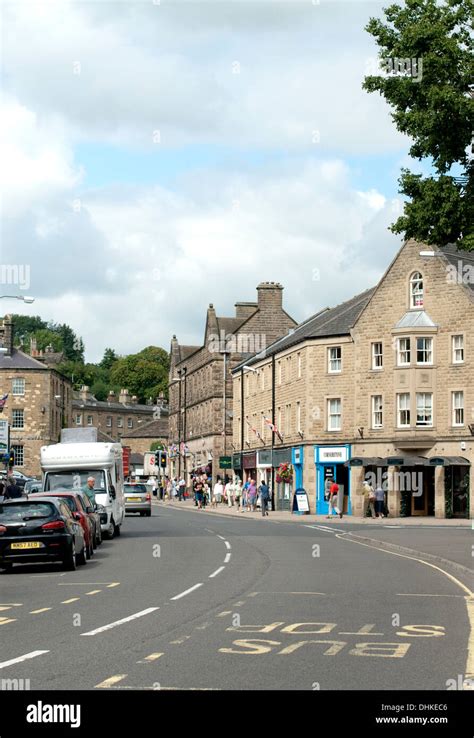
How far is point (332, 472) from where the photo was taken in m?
61.8

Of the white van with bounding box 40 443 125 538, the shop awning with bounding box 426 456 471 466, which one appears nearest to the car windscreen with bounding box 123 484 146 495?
the shop awning with bounding box 426 456 471 466

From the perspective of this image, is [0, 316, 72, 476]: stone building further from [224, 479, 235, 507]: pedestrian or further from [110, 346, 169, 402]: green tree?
[110, 346, 169, 402]: green tree

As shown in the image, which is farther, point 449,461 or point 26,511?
point 449,461

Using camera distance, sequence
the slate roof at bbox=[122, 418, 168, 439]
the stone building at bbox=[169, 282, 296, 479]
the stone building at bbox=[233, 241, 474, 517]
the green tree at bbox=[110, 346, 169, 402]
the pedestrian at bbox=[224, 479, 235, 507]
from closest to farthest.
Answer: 1. the stone building at bbox=[233, 241, 474, 517]
2. the pedestrian at bbox=[224, 479, 235, 507]
3. the stone building at bbox=[169, 282, 296, 479]
4. the slate roof at bbox=[122, 418, 168, 439]
5. the green tree at bbox=[110, 346, 169, 402]

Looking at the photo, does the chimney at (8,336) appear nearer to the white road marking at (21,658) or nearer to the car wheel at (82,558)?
the car wheel at (82,558)

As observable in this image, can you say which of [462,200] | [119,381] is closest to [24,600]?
[462,200]

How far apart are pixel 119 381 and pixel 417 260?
403ft

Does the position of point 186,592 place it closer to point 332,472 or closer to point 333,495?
point 333,495

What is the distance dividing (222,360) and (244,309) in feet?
26.2

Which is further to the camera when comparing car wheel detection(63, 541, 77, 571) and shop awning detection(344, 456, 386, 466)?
shop awning detection(344, 456, 386, 466)

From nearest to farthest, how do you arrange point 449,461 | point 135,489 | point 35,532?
point 35,532 → point 449,461 → point 135,489

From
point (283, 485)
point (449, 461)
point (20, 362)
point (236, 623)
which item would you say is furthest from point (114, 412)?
point (236, 623)

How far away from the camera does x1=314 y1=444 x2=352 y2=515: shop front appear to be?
6081 centimetres

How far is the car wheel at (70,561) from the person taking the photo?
22.9 metres
